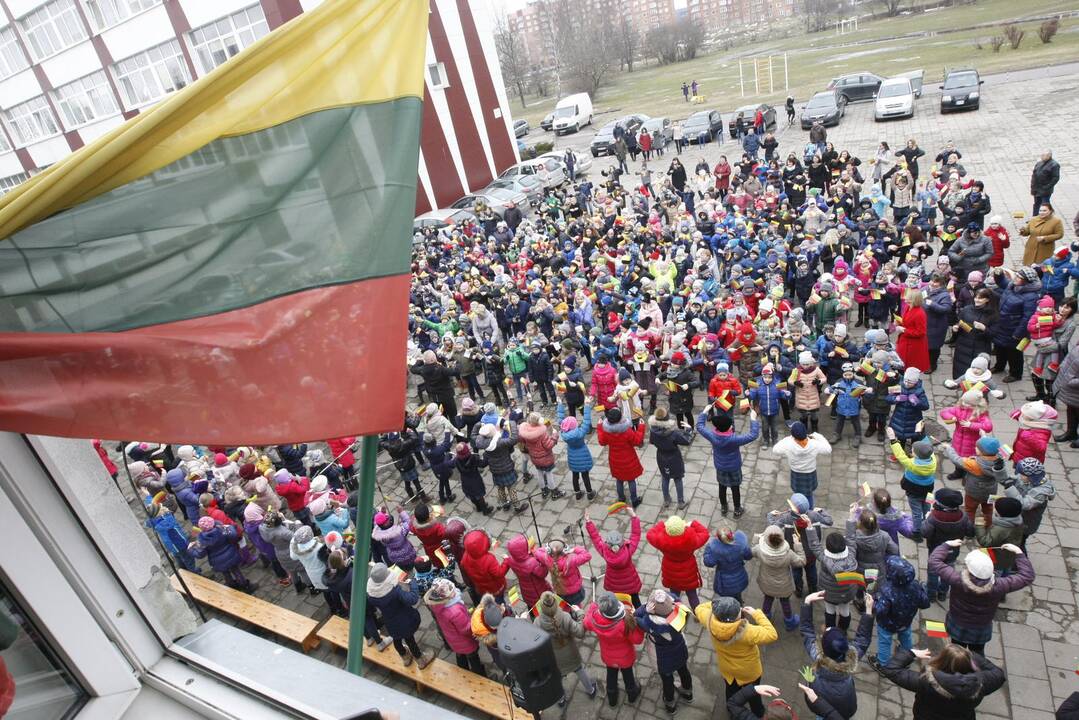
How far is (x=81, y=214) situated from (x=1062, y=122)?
28.4m

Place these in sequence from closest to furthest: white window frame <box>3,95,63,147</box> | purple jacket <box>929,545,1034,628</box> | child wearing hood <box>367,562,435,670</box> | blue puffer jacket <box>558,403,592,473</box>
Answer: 1. purple jacket <box>929,545,1034,628</box>
2. child wearing hood <box>367,562,435,670</box>
3. blue puffer jacket <box>558,403,592,473</box>
4. white window frame <box>3,95,63,147</box>

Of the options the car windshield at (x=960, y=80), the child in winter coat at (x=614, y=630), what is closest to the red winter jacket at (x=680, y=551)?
the child in winter coat at (x=614, y=630)

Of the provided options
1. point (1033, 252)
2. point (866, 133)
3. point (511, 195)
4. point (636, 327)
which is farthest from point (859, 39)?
point (636, 327)

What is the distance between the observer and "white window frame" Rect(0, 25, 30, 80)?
1053 inches

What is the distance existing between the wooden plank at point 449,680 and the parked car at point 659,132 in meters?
26.5

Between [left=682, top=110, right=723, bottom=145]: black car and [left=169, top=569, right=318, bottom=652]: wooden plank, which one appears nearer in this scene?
[left=169, top=569, right=318, bottom=652]: wooden plank

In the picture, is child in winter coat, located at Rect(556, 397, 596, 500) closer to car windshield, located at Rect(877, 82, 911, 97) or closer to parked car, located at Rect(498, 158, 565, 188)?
parked car, located at Rect(498, 158, 565, 188)

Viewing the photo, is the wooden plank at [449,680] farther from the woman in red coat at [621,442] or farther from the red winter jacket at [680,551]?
the woman in red coat at [621,442]

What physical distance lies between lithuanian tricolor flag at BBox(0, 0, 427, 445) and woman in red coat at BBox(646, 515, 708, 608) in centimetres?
450

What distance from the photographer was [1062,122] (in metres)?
21.2

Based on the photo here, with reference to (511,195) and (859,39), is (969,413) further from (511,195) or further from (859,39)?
(859,39)

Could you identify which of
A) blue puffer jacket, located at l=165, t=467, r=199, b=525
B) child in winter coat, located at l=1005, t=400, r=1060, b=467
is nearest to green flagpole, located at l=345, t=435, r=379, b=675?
child in winter coat, located at l=1005, t=400, r=1060, b=467

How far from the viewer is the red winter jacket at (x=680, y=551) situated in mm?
6121

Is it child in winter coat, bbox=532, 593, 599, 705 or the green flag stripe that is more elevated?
the green flag stripe
